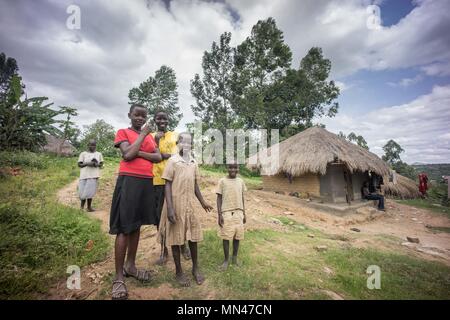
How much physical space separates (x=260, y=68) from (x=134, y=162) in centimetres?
2076

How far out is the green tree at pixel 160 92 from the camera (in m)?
29.3

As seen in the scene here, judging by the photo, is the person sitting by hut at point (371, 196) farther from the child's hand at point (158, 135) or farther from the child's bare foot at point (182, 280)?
the child's hand at point (158, 135)

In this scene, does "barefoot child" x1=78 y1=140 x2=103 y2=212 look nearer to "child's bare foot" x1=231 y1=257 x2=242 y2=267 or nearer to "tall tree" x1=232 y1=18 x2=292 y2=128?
"child's bare foot" x1=231 y1=257 x2=242 y2=267

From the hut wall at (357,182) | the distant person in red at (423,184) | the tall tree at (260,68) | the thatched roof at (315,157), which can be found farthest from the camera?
the tall tree at (260,68)

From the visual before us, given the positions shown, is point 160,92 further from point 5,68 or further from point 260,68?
point 5,68

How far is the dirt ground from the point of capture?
2.52 metres

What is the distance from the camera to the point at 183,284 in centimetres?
253

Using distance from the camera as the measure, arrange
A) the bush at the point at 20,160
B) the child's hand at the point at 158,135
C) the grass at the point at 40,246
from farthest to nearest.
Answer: the bush at the point at 20,160 < the child's hand at the point at 158,135 < the grass at the point at 40,246

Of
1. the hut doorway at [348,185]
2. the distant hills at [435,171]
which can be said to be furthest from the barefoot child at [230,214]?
the distant hills at [435,171]

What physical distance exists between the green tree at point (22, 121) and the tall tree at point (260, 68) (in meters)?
14.3

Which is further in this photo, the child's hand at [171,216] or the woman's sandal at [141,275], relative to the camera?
the woman's sandal at [141,275]

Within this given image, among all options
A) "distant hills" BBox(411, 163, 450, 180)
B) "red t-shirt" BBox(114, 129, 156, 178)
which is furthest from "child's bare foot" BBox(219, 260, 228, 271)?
"distant hills" BBox(411, 163, 450, 180)

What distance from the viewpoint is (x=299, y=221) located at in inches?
287

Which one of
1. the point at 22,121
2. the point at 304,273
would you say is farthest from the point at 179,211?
the point at 22,121
